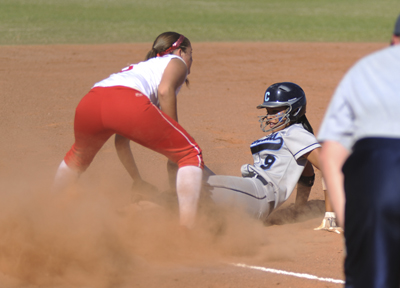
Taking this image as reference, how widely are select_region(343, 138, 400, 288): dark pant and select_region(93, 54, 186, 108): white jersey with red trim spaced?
2185 mm

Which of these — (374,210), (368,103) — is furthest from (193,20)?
(374,210)

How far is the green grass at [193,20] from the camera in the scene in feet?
55.6

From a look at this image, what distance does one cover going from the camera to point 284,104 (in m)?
4.34

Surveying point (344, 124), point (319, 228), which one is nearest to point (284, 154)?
point (319, 228)

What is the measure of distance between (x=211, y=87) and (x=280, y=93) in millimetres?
6330

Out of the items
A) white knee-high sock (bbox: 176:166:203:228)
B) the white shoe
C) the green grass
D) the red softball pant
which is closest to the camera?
the red softball pant

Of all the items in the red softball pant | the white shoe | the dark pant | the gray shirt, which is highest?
the red softball pant

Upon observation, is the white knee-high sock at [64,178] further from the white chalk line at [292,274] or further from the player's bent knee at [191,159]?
the white chalk line at [292,274]

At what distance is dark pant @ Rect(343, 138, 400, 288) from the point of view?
158 centimetres

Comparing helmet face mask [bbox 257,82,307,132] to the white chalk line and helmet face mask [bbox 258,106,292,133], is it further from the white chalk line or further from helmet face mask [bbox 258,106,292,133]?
the white chalk line

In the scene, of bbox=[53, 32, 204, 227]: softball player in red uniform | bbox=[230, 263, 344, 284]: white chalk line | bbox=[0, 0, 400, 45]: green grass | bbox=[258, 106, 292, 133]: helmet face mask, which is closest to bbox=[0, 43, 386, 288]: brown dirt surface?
bbox=[230, 263, 344, 284]: white chalk line

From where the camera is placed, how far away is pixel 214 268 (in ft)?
10.9

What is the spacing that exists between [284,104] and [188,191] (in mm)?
1323

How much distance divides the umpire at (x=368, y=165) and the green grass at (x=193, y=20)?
47.1 ft
